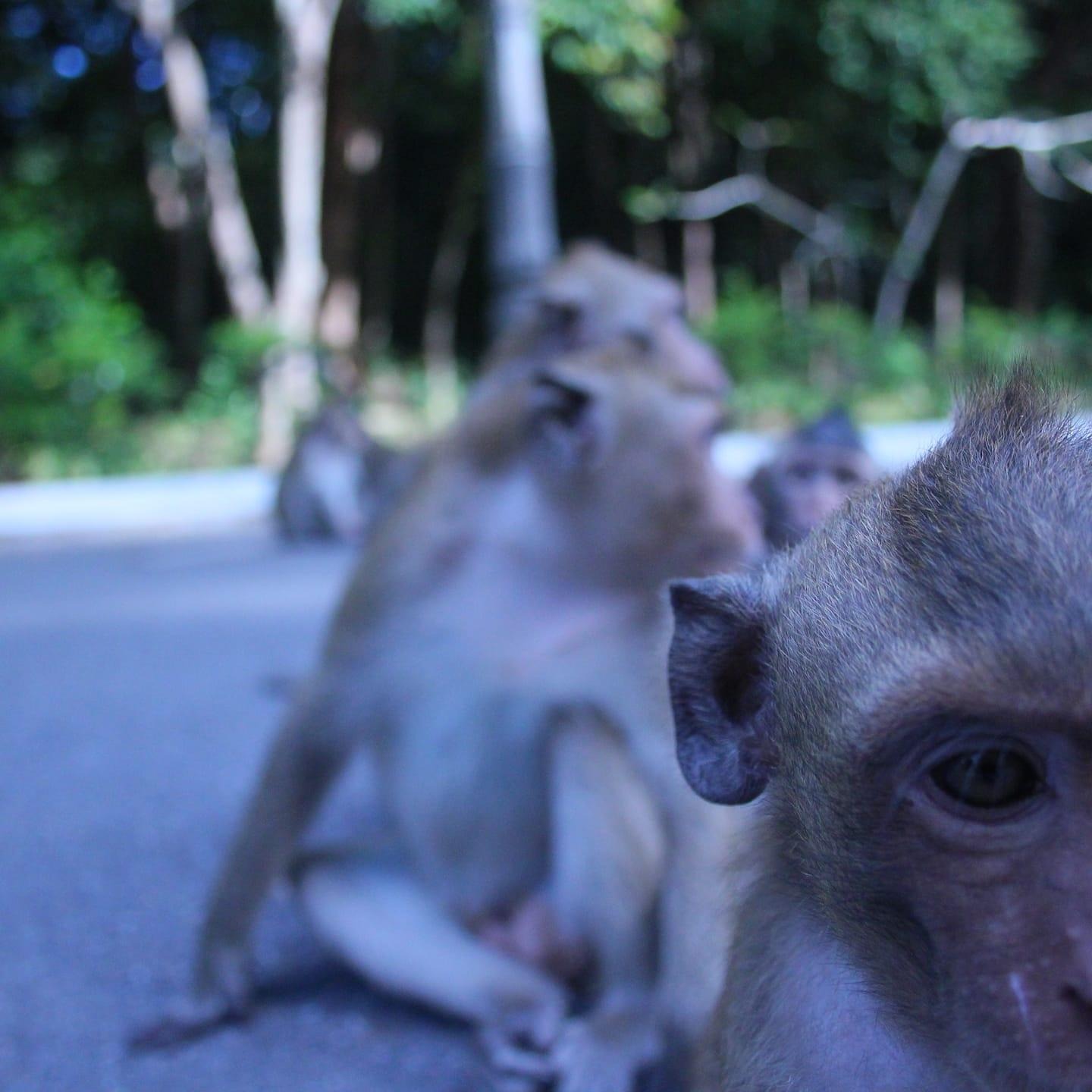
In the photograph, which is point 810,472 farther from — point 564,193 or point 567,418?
point 564,193

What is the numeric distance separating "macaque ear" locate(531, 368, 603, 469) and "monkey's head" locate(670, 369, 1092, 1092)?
1.21 meters

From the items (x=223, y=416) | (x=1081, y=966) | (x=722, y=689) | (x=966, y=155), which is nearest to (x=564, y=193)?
(x=966, y=155)

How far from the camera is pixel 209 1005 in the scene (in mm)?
2430

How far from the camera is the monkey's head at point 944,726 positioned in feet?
3.30

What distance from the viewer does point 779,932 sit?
54.7 inches

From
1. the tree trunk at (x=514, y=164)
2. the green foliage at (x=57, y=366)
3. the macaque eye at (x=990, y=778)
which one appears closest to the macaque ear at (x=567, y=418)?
the macaque eye at (x=990, y=778)

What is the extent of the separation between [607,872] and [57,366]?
1172 centimetres

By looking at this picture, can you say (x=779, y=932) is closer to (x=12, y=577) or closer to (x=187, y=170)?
(x=12, y=577)

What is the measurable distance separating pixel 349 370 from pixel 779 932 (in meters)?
13.9

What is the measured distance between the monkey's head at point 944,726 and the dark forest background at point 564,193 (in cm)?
1156

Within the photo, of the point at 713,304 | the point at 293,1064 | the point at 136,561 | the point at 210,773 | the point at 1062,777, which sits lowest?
the point at 713,304

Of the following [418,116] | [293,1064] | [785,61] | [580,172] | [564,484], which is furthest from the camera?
[580,172]

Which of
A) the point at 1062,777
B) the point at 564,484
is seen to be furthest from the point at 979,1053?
the point at 564,484

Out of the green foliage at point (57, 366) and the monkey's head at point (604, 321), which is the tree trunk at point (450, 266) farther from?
the monkey's head at point (604, 321)
